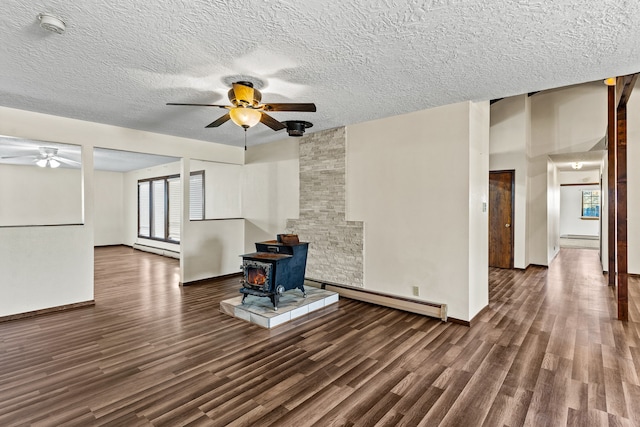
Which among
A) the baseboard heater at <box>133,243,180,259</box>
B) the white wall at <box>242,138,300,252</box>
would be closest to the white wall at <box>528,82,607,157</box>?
the white wall at <box>242,138,300,252</box>

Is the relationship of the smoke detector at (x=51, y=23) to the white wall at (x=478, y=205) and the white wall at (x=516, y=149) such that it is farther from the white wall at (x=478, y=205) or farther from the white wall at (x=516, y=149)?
the white wall at (x=516, y=149)

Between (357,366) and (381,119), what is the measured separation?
3158mm

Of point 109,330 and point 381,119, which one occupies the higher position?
point 381,119

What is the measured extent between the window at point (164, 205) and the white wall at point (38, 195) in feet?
5.42

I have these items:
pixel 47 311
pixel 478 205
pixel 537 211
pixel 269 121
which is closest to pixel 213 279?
pixel 47 311

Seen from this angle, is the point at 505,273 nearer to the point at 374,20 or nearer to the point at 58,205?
the point at 374,20

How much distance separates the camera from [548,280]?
5.89 meters

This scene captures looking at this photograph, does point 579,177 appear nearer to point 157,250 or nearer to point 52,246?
point 157,250

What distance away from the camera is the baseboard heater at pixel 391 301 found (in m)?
3.87

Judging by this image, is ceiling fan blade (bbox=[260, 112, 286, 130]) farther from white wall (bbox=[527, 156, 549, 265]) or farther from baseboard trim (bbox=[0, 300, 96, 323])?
white wall (bbox=[527, 156, 549, 265])

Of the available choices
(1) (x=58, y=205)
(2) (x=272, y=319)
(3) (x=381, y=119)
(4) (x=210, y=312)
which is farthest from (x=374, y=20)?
(1) (x=58, y=205)

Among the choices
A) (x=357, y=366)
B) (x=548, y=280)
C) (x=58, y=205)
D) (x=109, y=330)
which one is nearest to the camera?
(x=357, y=366)

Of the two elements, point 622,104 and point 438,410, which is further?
point 622,104

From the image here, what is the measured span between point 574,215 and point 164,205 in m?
14.9
